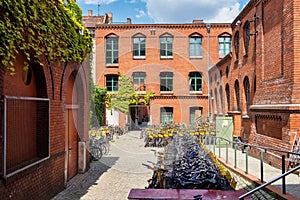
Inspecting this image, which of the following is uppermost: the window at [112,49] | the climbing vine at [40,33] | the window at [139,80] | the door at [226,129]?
the window at [112,49]

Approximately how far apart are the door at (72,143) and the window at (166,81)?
18.4m

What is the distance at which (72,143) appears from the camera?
808 cm

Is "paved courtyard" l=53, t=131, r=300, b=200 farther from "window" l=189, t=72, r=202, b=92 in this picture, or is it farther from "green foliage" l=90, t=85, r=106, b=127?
"window" l=189, t=72, r=202, b=92

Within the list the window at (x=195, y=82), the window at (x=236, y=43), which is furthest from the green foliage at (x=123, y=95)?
the window at (x=236, y=43)

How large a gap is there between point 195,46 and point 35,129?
2264 cm

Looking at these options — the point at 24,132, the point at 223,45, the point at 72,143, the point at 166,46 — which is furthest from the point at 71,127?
the point at 223,45

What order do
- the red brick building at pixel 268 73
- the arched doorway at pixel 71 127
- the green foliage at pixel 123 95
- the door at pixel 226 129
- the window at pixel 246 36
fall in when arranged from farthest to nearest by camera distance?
the green foliage at pixel 123 95 → the door at pixel 226 129 → the window at pixel 246 36 → the red brick building at pixel 268 73 → the arched doorway at pixel 71 127

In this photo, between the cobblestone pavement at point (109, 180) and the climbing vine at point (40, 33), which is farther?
the cobblestone pavement at point (109, 180)

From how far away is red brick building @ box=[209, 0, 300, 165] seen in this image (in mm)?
8117

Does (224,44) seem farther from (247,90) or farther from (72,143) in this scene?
(72,143)

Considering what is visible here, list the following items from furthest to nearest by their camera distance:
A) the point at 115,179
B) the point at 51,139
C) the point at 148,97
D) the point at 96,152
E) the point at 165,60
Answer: the point at 165,60 → the point at 148,97 → the point at 96,152 → the point at 115,179 → the point at 51,139

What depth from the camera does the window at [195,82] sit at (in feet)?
86.4

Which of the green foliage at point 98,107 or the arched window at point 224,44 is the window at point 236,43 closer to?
the green foliage at point 98,107

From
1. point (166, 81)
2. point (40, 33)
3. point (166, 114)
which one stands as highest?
point (166, 81)
